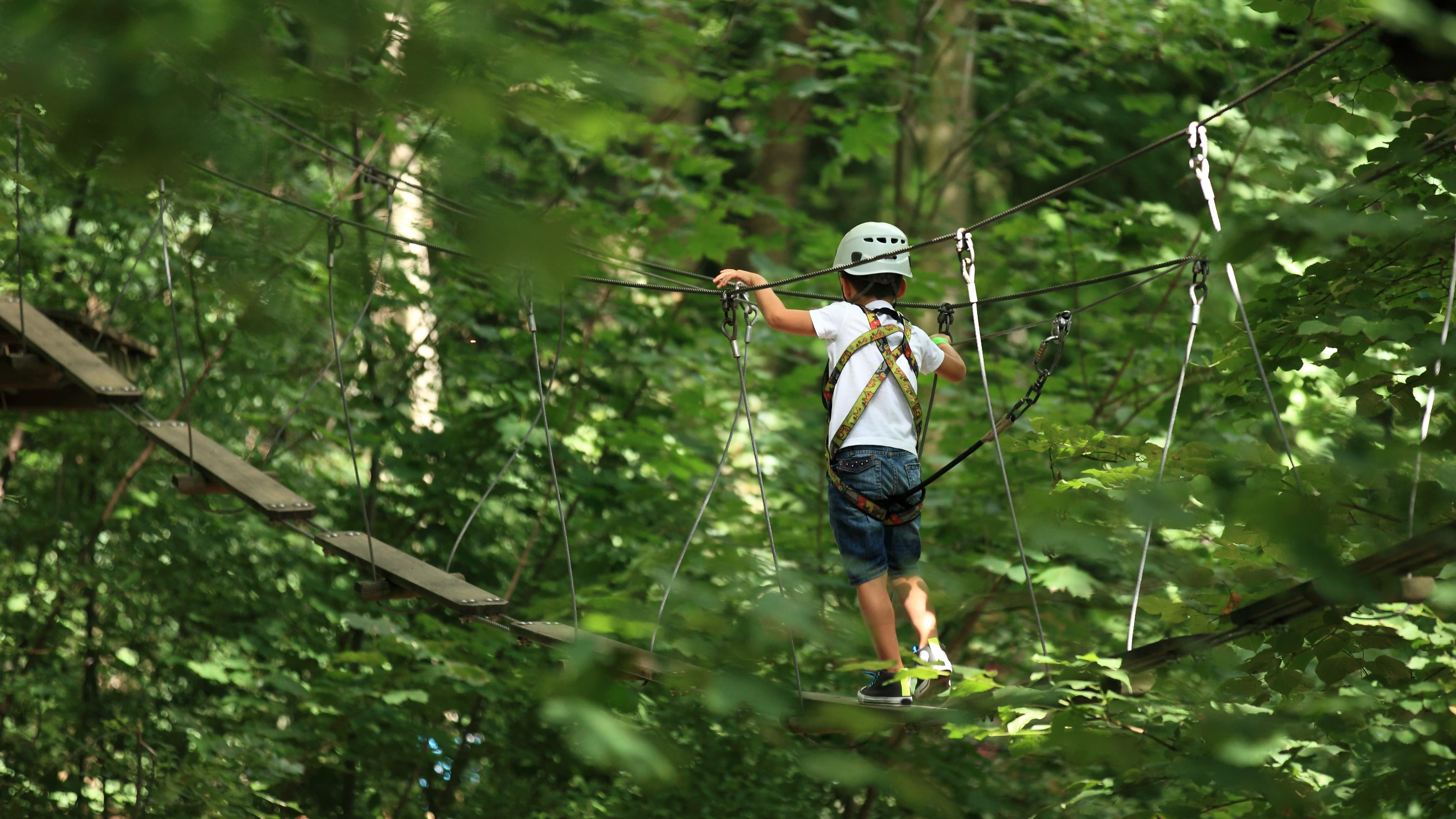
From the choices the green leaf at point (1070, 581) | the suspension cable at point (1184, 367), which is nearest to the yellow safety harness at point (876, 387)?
the suspension cable at point (1184, 367)

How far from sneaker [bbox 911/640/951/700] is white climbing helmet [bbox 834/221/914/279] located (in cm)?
86

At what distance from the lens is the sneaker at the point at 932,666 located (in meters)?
2.60

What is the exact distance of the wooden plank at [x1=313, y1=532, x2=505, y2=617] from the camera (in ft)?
9.98

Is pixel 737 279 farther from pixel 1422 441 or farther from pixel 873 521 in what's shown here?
pixel 1422 441

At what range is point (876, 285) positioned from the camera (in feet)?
9.97

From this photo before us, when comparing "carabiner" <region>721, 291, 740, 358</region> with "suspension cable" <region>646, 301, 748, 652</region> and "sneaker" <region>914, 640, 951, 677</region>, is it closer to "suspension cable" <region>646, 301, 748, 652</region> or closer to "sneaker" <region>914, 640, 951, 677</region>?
"suspension cable" <region>646, 301, 748, 652</region>

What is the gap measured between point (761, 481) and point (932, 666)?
0.51m

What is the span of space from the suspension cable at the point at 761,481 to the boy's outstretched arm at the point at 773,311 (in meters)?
0.05

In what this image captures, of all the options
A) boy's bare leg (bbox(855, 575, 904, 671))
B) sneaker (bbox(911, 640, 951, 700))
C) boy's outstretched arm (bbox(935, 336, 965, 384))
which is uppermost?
boy's outstretched arm (bbox(935, 336, 965, 384))

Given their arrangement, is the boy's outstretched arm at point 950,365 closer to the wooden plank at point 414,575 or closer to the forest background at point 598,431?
the forest background at point 598,431

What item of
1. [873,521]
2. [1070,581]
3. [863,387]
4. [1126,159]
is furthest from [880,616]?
[1070,581]

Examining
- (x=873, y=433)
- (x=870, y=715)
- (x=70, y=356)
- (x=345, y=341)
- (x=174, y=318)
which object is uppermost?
(x=345, y=341)

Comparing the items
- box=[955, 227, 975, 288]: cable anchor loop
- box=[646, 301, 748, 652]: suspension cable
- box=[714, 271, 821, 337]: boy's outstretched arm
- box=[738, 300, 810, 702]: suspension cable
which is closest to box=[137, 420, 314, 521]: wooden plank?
box=[646, 301, 748, 652]: suspension cable

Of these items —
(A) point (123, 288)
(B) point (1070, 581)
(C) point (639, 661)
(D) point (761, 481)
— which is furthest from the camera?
(A) point (123, 288)
